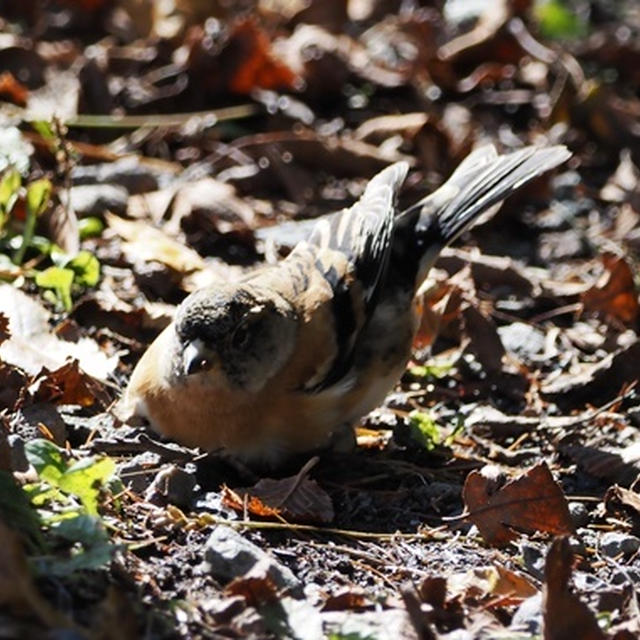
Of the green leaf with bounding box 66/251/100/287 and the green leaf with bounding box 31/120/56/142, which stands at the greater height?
the green leaf with bounding box 31/120/56/142

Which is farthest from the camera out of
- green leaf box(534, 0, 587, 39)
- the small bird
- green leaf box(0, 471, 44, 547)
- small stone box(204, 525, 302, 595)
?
green leaf box(534, 0, 587, 39)

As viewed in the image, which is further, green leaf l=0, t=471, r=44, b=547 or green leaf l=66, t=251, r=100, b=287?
green leaf l=66, t=251, r=100, b=287

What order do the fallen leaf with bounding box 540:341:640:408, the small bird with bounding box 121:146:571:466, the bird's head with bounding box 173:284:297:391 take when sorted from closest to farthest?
the bird's head with bounding box 173:284:297:391, the small bird with bounding box 121:146:571:466, the fallen leaf with bounding box 540:341:640:408

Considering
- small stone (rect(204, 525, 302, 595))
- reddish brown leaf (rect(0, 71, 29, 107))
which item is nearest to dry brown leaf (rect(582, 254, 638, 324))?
small stone (rect(204, 525, 302, 595))

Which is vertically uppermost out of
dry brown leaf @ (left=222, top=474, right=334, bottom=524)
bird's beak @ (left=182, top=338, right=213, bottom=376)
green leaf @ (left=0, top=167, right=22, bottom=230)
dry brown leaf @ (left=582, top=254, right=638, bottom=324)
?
green leaf @ (left=0, top=167, right=22, bottom=230)

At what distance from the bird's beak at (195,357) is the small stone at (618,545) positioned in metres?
1.43

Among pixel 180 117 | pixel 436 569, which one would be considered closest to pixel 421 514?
pixel 436 569

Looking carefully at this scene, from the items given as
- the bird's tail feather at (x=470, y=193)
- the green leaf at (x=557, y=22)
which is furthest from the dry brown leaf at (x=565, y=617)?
the green leaf at (x=557, y=22)

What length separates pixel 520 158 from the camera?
20.6ft

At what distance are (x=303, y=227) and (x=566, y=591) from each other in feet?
11.5

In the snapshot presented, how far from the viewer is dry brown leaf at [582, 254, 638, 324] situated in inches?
254

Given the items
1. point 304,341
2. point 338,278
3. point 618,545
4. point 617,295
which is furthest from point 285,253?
point 618,545

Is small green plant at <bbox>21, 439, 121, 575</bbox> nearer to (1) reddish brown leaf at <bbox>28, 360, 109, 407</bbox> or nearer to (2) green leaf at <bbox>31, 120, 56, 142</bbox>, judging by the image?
(1) reddish brown leaf at <bbox>28, 360, 109, 407</bbox>

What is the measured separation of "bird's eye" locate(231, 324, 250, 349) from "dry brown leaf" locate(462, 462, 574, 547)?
0.90m
